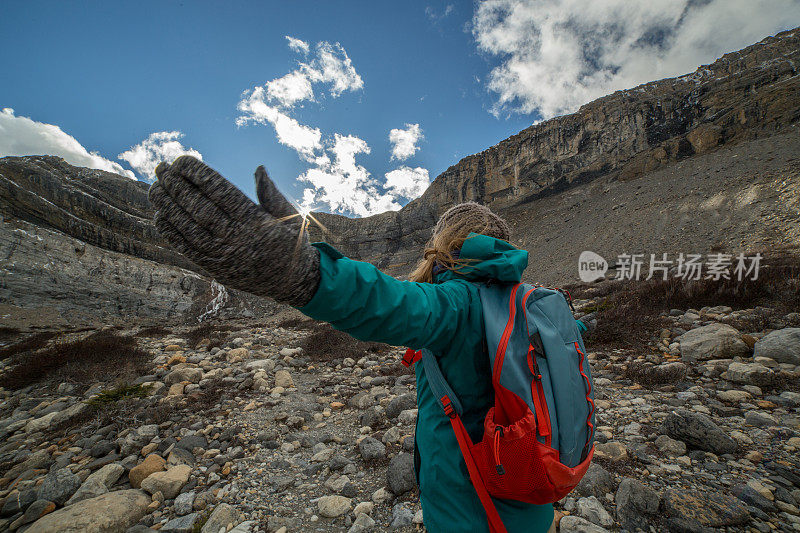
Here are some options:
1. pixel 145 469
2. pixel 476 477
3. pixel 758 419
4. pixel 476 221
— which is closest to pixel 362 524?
pixel 476 477

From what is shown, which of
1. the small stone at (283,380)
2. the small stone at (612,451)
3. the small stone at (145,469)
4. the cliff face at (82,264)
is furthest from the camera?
the cliff face at (82,264)

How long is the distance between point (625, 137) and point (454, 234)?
54.3 m

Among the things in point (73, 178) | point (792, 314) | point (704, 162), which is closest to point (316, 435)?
point (792, 314)

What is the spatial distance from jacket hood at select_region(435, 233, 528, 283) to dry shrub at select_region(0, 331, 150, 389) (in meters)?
7.72

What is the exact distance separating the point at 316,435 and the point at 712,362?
20.4ft

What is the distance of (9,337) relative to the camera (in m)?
12.5

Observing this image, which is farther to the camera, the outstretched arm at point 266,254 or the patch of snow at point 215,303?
the patch of snow at point 215,303

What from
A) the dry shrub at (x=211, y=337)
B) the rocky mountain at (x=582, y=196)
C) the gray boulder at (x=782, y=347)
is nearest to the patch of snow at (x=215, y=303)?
the rocky mountain at (x=582, y=196)

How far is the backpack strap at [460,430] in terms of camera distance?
1280 millimetres

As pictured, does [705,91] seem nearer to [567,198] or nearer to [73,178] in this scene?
[567,198]

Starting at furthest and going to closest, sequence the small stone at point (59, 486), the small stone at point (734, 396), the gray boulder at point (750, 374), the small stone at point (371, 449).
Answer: the gray boulder at point (750, 374)
the small stone at point (734, 396)
the small stone at point (371, 449)
the small stone at point (59, 486)

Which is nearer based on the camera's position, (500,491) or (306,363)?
(500,491)

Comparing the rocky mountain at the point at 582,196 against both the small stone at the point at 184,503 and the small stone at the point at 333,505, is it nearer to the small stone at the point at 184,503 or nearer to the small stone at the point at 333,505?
the small stone at the point at 333,505

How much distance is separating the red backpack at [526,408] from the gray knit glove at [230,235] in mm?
834
